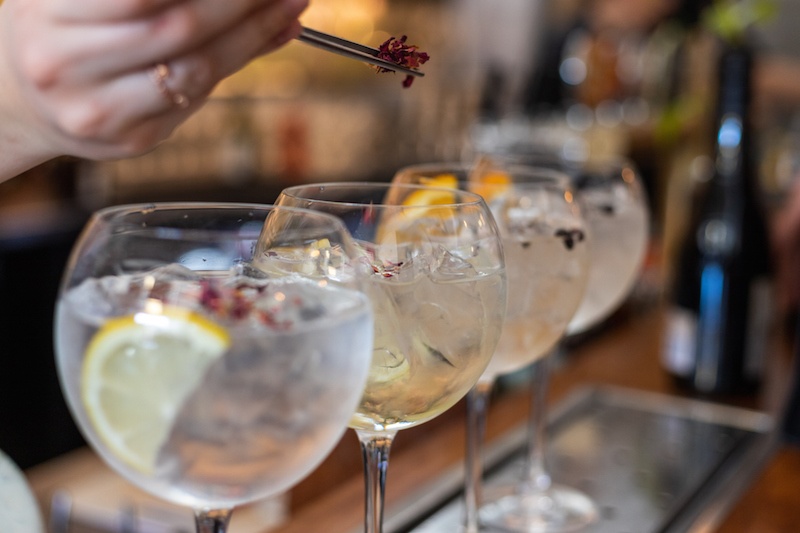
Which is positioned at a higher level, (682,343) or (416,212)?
(416,212)

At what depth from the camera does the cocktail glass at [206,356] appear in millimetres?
414

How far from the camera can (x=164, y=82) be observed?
0.43 meters

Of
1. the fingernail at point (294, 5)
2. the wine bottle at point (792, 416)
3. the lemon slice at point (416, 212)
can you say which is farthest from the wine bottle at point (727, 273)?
the fingernail at point (294, 5)

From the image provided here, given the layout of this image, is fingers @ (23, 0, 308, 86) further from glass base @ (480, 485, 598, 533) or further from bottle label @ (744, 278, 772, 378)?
bottle label @ (744, 278, 772, 378)

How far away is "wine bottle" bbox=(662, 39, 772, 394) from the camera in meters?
1.38

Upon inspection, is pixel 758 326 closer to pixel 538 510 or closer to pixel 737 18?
pixel 737 18

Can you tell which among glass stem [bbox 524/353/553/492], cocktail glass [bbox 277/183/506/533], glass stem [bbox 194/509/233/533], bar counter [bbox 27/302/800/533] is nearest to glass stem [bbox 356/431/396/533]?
cocktail glass [bbox 277/183/506/533]

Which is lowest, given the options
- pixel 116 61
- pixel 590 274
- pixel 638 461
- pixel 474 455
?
pixel 638 461

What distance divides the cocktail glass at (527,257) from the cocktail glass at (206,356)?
0.30 m

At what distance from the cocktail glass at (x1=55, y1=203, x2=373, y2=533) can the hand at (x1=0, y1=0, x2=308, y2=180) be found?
A: 0.19 ft

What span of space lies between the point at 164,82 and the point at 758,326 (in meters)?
1.20

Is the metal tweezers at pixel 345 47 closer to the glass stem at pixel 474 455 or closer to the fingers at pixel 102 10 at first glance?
the fingers at pixel 102 10

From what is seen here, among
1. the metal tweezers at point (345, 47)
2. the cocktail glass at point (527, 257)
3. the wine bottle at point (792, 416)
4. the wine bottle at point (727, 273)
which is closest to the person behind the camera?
the metal tweezers at point (345, 47)

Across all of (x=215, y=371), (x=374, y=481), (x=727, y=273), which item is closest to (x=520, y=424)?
(x=727, y=273)
